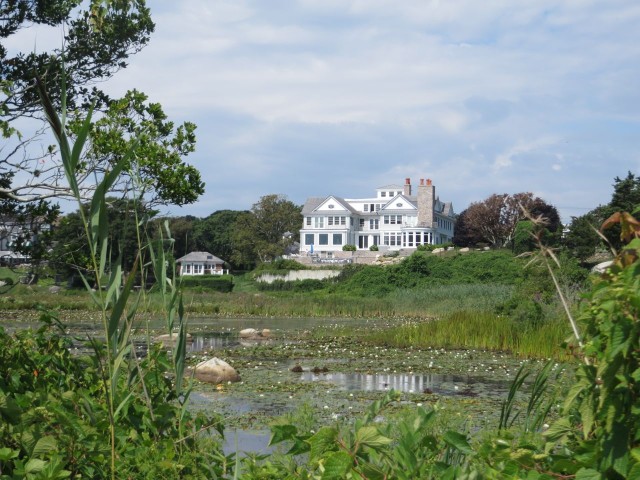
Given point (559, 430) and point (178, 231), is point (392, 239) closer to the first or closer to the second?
point (178, 231)

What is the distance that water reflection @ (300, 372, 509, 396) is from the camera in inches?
486

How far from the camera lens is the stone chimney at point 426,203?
8038 cm

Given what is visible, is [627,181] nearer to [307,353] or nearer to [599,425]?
[307,353]

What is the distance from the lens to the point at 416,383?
13391 mm

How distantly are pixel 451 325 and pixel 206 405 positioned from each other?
35.3ft

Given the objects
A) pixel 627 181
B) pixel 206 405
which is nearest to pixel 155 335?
pixel 206 405

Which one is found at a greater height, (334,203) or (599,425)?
(334,203)

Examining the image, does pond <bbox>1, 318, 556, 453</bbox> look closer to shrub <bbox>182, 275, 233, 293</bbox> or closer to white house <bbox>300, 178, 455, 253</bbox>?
shrub <bbox>182, 275, 233, 293</bbox>

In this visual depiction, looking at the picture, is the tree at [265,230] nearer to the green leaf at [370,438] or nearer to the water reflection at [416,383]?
the water reflection at [416,383]

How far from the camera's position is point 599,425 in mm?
2127

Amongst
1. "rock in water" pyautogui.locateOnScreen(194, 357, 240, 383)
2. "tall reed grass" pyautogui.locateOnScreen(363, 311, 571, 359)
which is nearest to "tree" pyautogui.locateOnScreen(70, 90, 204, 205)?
"rock in water" pyautogui.locateOnScreen(194, 357, 240, 383)

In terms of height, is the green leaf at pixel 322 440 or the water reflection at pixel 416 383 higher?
the green leaf at pixel 322 440

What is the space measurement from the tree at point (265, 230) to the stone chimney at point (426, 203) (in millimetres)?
14156

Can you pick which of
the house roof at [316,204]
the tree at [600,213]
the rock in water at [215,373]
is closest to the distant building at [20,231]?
the rock in water at [215,373]
